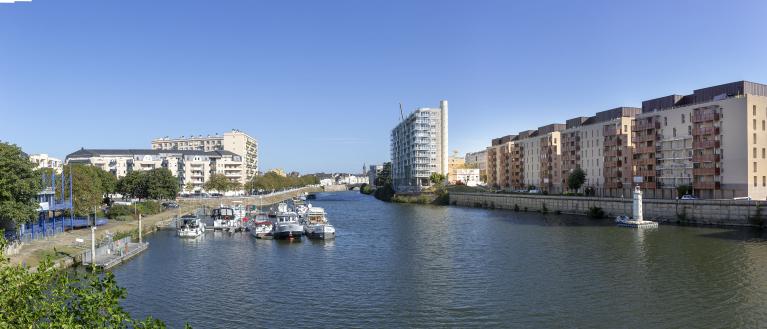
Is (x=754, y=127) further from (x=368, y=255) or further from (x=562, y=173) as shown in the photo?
(x=368, y=255)

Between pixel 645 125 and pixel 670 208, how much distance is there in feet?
106

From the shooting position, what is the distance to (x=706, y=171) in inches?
4451

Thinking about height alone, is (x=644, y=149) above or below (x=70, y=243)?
above

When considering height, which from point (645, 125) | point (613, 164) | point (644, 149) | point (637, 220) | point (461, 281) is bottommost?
point (461, 281)

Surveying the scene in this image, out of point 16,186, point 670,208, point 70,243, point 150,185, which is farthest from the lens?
point 150,185

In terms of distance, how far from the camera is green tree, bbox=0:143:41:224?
182 feet

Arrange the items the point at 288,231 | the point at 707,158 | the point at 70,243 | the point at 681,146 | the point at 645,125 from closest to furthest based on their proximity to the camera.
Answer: the point at 70,243
the point at 288,231
the point at 707,158
the point at 681,146
the point at 645,125

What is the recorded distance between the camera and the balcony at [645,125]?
423 ft

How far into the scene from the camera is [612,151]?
144m

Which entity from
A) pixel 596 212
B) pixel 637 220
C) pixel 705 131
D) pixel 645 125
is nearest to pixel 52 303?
pixel 637 220

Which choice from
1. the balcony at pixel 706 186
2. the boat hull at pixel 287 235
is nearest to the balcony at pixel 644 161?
the balcony at pixel 706 186

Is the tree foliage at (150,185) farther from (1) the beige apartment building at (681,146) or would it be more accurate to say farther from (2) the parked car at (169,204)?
(1) the beige apartment building at (681,146)

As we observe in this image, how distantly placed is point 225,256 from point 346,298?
29.9 meters

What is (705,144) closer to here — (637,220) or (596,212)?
(596,212)
